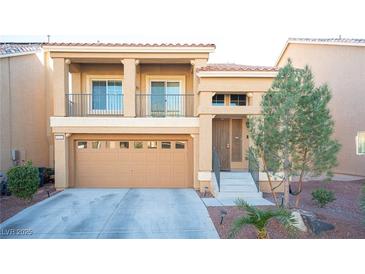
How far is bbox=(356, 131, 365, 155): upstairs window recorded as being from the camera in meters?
12.1

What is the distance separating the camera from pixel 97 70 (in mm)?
12578

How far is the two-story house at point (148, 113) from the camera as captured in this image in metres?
10.5

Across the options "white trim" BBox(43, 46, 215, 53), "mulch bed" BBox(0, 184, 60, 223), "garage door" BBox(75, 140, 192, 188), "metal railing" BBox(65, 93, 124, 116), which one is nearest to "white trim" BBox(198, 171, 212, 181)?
"garage door" BBox(75, 140, 192, 188)

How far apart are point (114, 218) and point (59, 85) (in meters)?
7.13

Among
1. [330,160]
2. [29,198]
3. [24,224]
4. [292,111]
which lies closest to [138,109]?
[29,198]

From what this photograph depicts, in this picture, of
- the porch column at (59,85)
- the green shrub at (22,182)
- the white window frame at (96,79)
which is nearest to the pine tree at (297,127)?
the green shrub at (22,182)

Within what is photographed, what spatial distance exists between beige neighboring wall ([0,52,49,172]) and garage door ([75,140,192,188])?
9.73ft

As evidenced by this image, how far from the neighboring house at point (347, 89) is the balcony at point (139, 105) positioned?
7.78 m

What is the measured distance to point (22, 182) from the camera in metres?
8.54

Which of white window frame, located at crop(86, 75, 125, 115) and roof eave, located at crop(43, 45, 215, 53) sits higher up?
roof eave, located at crop(43, 45, 215, 53)

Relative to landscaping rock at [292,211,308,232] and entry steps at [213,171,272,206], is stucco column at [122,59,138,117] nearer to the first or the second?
entry steps at [213,171,272,206]

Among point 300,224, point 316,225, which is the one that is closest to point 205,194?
point 300,224

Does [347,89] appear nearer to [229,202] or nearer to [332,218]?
[332,218]

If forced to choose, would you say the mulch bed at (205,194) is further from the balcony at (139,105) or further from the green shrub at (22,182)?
the green shrub at (22,182)
